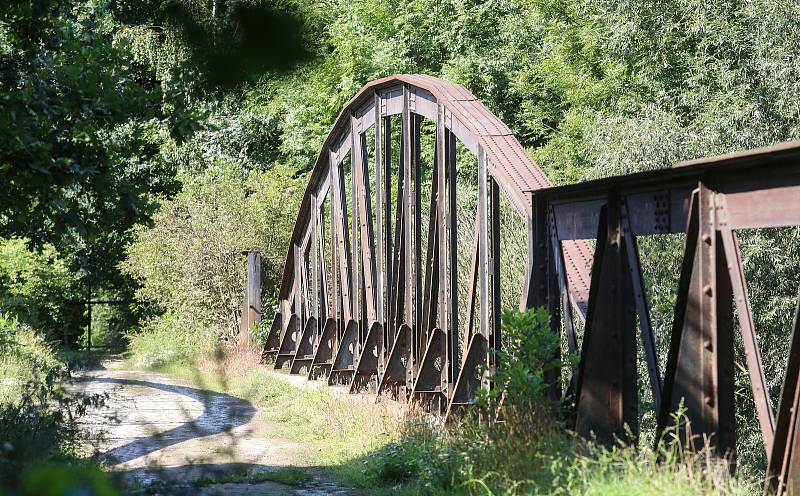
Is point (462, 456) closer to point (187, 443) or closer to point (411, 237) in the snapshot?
point (187, 443)

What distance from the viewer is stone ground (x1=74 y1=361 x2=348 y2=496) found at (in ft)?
23.7

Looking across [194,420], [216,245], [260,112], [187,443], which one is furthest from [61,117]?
[260,112]

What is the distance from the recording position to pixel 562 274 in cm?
773

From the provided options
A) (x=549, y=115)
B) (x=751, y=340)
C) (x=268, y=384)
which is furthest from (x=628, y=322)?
(x=549, y=115)

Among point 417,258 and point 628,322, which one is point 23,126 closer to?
point 628,322

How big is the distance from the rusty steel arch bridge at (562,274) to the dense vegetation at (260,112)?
7.45 feet

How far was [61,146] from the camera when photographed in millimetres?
7570

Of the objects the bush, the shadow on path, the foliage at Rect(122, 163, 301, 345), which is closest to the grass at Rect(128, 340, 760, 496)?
the shadow on path

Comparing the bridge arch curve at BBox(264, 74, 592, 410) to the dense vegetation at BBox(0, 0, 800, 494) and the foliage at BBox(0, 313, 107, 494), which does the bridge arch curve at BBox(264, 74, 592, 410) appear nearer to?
the dense vegetation at BBox(0, 0, 800, 494)

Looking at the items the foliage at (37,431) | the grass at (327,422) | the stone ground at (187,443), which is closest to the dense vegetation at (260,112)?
the foliage at (37,431)

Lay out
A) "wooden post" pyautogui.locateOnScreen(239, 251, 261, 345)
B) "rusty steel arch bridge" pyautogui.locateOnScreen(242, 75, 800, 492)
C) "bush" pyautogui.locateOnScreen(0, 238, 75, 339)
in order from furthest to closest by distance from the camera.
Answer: "bush" pyautogui.locateOnScreen(0, 238, 75, 339), "wooden post" pyautogui.locateOnScreen(239, 251, 261, 345), "rusty steel arch bridge" pyautogui.locateOnScreen(242, 75, 800, 492)

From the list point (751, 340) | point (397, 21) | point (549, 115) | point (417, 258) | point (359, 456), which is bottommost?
point (359, 456)

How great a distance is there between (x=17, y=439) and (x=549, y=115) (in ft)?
76.9

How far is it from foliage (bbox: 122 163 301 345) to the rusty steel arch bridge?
6633mm
